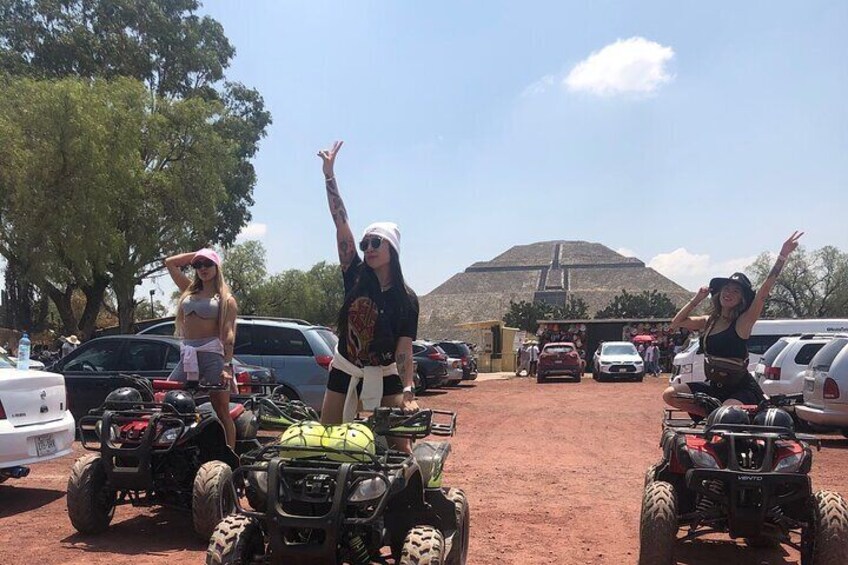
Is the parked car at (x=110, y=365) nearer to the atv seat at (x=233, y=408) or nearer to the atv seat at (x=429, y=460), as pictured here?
the atv seat at (x=233, y=408)

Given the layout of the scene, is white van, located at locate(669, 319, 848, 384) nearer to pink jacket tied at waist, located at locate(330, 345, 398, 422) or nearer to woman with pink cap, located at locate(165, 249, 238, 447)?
woman with pink cap, located at locate(165, 249, 238, 447)

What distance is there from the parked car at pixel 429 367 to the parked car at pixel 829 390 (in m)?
11.5

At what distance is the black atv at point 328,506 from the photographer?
10.6ft

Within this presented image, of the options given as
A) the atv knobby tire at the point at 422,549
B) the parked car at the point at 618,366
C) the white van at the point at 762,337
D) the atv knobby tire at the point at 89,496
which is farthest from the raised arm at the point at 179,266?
the parked car at the point at 618,366

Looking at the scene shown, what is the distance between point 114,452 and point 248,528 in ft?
7.57

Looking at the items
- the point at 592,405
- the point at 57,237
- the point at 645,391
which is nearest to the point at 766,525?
the point at 592,405

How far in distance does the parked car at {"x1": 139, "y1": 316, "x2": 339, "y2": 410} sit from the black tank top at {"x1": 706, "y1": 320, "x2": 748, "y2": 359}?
6685 mm

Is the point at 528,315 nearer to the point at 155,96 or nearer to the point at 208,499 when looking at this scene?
the point at 155,96

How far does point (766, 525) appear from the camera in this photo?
4480 mm

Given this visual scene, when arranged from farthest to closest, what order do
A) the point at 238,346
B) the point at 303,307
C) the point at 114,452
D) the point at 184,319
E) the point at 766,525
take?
the point at 303,307, the point at 238,346, the point at 184,319, the point at 114,452, the point at 766,525

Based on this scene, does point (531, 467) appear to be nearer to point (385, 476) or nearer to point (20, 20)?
point (385, 476)

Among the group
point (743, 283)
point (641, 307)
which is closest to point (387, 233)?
point (743, 283)

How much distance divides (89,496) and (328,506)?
2917mm

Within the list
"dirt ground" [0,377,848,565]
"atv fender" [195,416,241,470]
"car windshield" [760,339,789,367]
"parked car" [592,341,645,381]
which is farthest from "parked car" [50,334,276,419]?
"parked car" [592,341,645,381]
